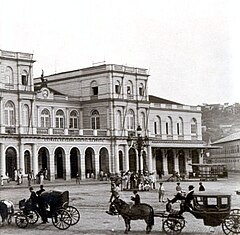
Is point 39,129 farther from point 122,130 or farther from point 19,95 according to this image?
point 122,130

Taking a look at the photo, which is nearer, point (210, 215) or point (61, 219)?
point (210, 215)

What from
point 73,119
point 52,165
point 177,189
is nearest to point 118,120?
point 73,119

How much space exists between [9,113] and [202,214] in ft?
99.4

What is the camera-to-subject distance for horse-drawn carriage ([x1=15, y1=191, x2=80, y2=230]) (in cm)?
1594

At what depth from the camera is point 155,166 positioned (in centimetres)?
5478

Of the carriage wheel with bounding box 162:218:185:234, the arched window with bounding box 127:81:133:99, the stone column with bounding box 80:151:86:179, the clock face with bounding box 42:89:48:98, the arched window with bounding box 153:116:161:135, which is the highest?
the arched window with bounding box 127:81:133:99

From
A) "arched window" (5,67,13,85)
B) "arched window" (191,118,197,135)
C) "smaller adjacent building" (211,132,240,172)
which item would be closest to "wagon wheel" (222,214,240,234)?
"smaller adjacent building" (211,132,240,172)

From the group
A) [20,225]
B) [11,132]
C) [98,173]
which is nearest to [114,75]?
[98,173]

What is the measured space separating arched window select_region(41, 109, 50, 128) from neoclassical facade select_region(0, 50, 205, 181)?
82 mm

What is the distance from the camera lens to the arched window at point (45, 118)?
4772 centimetres

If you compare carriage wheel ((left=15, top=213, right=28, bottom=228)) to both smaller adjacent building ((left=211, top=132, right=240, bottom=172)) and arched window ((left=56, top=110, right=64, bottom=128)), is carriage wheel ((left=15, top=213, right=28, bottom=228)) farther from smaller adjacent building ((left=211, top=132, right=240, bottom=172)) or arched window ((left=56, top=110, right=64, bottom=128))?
arched window ((left=56, top=110, right=64, bottom=128))

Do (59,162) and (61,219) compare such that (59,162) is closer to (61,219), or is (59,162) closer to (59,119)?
(59,119)

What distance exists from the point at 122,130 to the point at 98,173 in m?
4.71

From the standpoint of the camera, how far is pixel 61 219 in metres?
15.8
